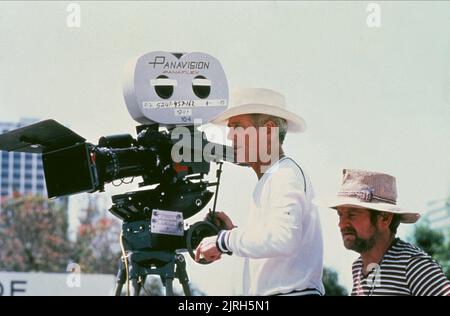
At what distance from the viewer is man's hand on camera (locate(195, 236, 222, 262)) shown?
348cm

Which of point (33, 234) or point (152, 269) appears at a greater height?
point (152, 269)

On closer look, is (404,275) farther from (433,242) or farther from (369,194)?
(433,242)

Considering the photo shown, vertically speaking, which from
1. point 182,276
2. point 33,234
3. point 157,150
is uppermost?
point 157,150

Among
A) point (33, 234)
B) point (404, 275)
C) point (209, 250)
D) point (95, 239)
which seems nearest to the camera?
point (404, 275)

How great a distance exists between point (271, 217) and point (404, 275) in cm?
52

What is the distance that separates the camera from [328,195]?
3.58 meters

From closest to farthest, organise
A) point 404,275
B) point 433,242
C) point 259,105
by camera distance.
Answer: point 404,275 < point 259,105 < point 433,242

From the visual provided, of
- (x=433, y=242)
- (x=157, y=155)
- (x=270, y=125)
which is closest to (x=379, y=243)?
(x=270, y=125)

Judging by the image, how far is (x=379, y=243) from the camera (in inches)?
138

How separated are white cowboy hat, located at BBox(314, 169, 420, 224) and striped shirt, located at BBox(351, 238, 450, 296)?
13cm

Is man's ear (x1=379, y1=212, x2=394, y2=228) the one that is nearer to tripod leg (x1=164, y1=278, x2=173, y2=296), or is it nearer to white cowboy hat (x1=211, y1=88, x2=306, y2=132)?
white cowboy hat (x1=211, y1=88, x2=306, y2=132)

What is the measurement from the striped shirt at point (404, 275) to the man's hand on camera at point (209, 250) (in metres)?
0.55

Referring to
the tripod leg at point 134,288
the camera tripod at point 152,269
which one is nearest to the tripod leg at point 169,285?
the camera tripod at point 152,269
